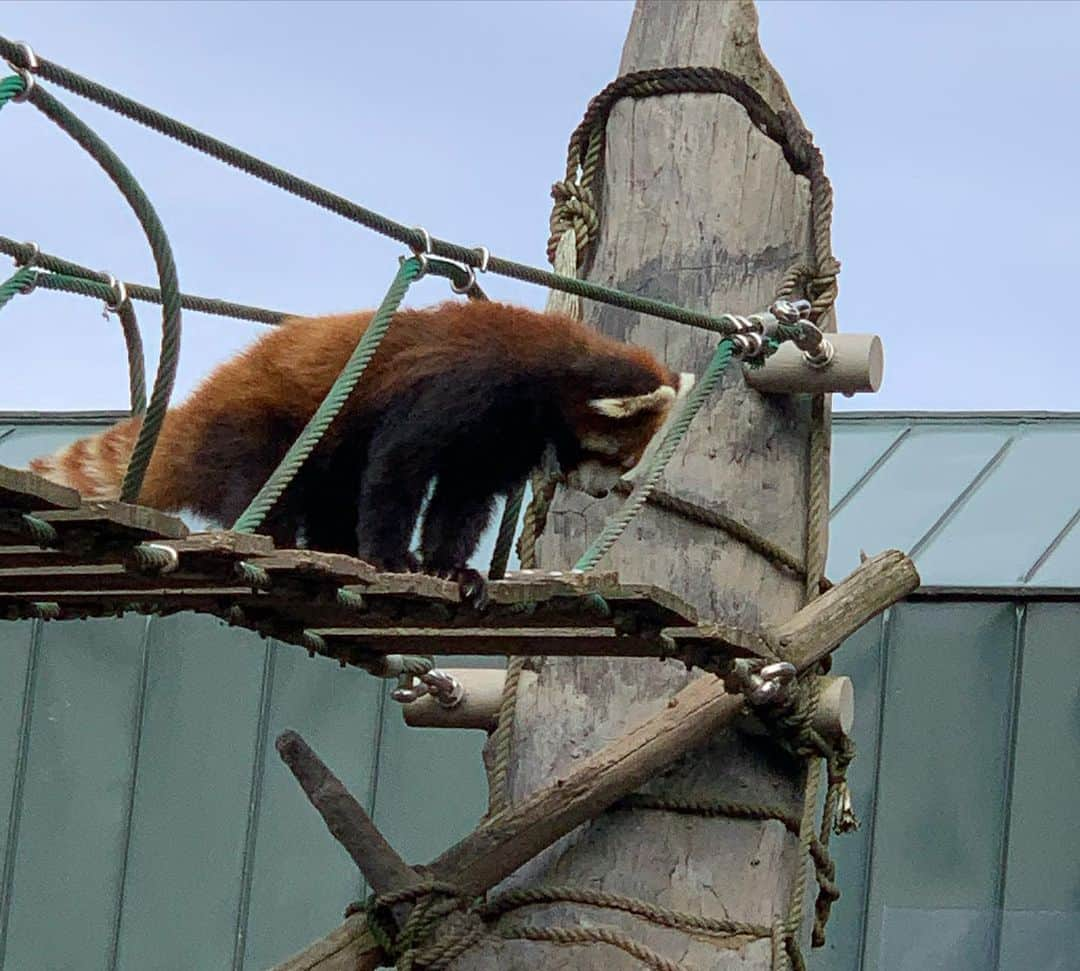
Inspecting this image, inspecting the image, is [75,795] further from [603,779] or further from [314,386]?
[603,779]

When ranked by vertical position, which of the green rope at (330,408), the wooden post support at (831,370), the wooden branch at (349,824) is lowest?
the wooden branch at (349,824)

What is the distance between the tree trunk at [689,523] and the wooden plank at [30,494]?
1575 mm

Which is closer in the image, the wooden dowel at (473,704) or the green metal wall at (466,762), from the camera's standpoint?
the wooden dowel at (473,704)

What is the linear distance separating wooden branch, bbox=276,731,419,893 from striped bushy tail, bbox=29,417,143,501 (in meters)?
0.81

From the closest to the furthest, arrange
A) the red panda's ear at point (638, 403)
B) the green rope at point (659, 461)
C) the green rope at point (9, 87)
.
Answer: the green rope at point (9, 87)
the green rope at point (659, 461)
the red panda's ear at point (638, 403)

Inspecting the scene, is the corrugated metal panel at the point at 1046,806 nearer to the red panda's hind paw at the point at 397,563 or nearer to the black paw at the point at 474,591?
the red panda's hind paw at the point at 397,563

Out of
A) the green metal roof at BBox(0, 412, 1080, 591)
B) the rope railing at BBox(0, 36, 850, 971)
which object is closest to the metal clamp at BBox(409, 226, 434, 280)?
the rope railing at BBox(0, 36, 850, 971)

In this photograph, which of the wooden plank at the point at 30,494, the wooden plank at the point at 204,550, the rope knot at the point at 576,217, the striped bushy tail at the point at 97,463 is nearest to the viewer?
the wooden plank at the point at 30,494

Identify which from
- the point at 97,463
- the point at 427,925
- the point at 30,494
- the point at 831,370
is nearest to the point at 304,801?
the point at 97,463

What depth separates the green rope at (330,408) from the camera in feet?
11.4

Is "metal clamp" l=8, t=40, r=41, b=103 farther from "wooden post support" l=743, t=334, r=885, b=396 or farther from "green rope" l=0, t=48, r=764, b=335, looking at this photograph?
"wooden post support" l=743, t=334, r=885, b=396

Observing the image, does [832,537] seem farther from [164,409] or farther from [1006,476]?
[164,409]

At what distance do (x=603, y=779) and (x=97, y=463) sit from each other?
156cm

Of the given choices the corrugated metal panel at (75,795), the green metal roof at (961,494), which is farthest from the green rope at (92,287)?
the corrugated metal panel at (75,795)
